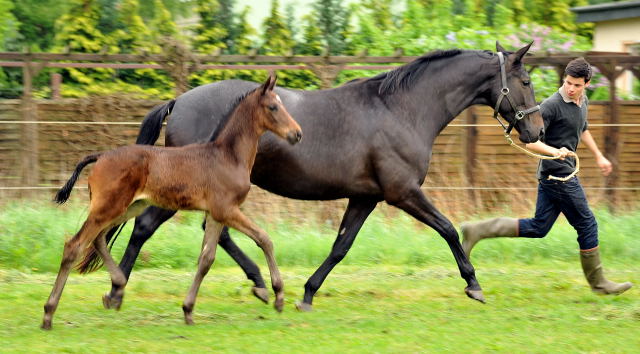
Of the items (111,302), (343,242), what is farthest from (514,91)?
(111,302)

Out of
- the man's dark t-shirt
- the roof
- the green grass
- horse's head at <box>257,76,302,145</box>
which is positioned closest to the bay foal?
horse's head at <box>257,76,302,145</box>

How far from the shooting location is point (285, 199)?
10891 mm

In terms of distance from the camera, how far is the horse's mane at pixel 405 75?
766 centimetres

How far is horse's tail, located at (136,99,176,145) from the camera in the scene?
24.8 ft

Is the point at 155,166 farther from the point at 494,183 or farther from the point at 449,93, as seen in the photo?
the point at 494,183

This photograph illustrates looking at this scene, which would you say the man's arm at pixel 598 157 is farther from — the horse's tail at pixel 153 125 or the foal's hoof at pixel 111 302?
the foal's hoof at pixel 111 302

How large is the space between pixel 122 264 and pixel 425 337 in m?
2.50

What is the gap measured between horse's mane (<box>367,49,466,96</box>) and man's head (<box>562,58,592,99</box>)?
3.01ft

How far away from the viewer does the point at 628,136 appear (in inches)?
496

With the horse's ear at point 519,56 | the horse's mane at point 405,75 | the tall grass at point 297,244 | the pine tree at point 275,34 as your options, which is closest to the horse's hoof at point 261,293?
the horse's mane at point 405,75

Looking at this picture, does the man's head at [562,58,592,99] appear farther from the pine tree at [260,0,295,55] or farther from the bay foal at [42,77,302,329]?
the pine tree at [260,0,295,55]

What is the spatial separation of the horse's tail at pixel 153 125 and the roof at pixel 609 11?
1147cm

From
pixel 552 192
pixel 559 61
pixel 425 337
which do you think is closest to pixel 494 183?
pixel 559 61

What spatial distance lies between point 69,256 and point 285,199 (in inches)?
190
